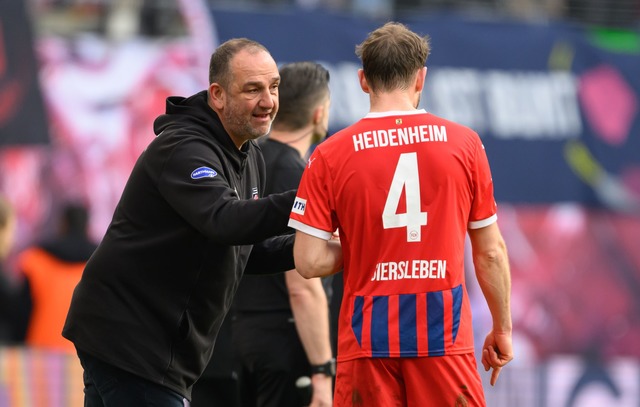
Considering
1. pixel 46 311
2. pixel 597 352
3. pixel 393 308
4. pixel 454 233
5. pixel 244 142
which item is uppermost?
pixel 244 142

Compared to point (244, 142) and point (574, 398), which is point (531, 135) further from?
point (244, 142)

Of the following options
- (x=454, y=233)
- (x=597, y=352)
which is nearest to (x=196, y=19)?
(x=597, y=352)

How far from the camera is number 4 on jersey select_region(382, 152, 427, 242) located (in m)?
3.68

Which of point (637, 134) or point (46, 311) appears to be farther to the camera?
point (637, 134)

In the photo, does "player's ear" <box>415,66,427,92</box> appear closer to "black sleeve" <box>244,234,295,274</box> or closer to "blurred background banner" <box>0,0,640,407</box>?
"black sleeve" <box>244,234,295,274</box>

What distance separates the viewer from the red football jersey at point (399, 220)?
368cm

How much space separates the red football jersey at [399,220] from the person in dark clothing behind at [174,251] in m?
0.21

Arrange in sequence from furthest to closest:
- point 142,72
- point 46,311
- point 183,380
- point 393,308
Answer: point 142,72 → point 46,311 → point 183,380 → point 393,308

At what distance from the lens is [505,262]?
389cm

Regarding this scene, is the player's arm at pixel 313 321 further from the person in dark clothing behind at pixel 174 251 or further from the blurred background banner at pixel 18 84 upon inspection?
the blurred background banner at pixel 18 84

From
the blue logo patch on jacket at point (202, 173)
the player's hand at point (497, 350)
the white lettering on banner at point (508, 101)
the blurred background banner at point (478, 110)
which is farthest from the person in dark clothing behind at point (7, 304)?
the player's hand at point (497, 350)

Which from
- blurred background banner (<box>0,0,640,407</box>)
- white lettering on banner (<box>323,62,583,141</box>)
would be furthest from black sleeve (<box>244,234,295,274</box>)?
white lettering on banner (<box>323,62,583,141</box>)

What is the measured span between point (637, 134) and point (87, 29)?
5.64 m

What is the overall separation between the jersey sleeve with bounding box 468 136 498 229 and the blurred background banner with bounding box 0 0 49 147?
636 centimetres
